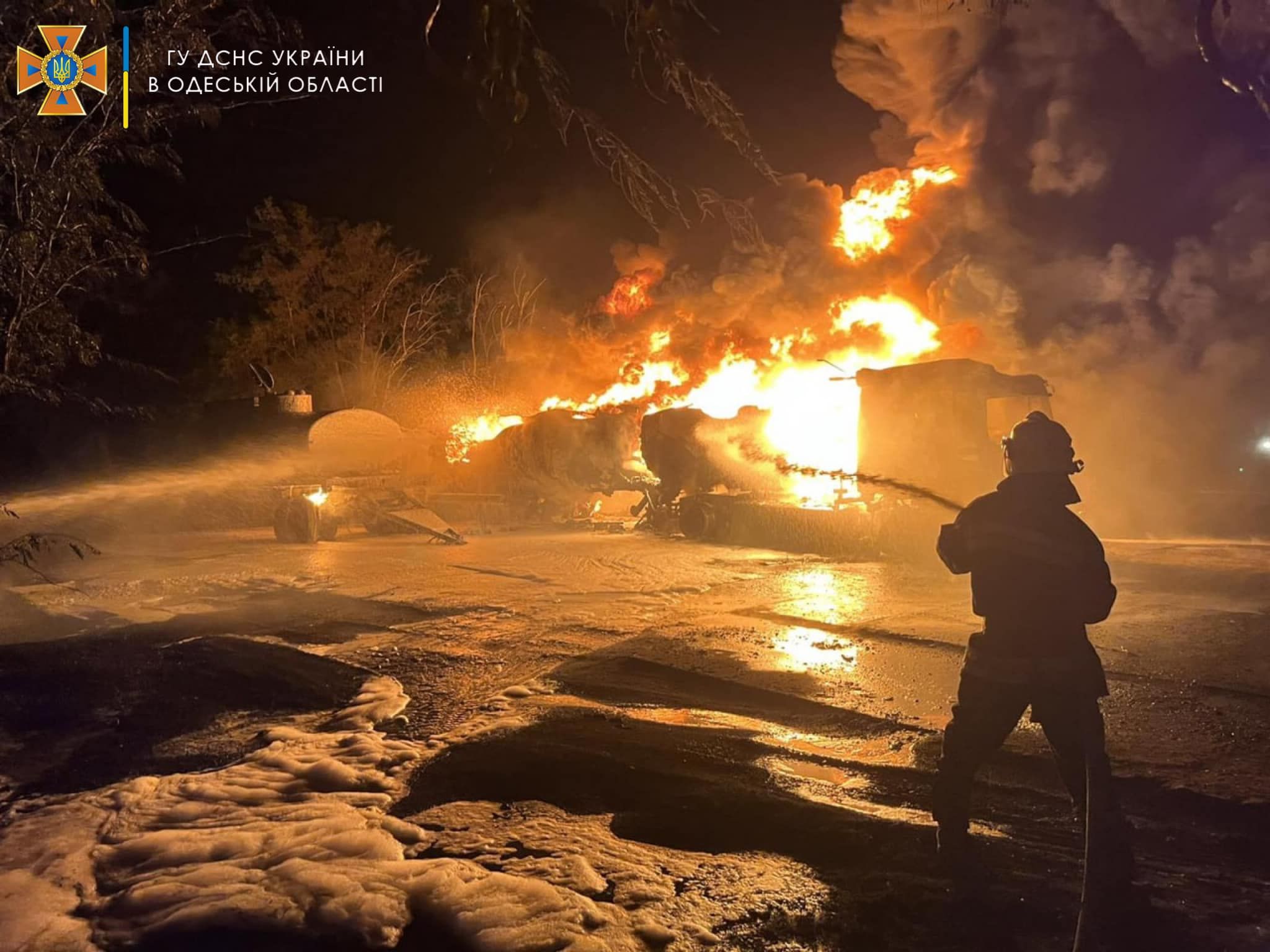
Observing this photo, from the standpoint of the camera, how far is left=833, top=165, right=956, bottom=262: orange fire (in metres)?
24.2

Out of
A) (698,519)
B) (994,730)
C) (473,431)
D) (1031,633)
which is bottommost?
(994,730)

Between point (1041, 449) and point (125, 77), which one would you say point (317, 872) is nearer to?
point (1041, 449)

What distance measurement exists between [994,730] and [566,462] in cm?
1802

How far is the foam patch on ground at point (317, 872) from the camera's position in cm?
332

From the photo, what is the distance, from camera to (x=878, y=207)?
24781 millimetres

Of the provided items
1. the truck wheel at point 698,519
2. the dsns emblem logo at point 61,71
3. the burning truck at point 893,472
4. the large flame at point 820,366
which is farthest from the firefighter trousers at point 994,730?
the large flame at point 820,366

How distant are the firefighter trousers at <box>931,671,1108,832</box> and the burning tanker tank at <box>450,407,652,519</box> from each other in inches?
678

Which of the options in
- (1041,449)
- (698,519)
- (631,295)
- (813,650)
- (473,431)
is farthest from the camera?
(473,431)

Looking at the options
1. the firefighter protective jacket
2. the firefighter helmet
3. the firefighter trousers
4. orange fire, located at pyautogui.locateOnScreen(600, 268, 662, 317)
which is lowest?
the firefighter trousers

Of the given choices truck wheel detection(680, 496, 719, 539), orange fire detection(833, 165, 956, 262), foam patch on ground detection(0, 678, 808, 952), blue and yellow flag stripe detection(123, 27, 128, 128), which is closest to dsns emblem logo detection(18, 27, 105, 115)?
blue and yellow flag stripe detection(123, 27, 128, 128)

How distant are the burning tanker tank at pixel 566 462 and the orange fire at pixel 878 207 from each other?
843 centimetres

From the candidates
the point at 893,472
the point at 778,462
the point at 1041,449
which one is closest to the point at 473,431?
the point at 778,462

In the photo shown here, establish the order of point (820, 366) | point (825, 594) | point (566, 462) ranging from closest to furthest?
point (825, 594), point (566, 462), point (820, 366)

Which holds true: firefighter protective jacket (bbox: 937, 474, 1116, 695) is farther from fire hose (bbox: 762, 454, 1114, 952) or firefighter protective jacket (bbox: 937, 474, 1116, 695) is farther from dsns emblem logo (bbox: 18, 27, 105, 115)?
dsns emblem logo (bbox: 18, 27, 105, 115)
